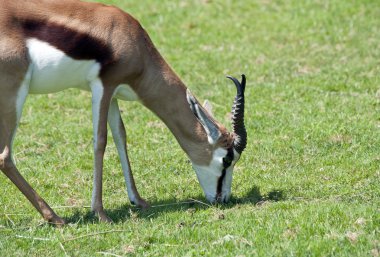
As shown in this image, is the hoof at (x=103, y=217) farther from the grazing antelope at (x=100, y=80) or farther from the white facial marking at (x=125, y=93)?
the white facial marking at (x=125, y=93)

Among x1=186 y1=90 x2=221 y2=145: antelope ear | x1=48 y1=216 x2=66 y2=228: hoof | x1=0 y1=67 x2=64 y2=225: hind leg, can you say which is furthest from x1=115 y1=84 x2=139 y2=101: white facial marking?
x1=48 y1=216 x2=66 y2=228: hoof

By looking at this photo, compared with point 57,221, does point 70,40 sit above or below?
Answer: above

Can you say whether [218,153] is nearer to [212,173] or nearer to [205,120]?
[212,173]

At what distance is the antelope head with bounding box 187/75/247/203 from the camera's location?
8391mm

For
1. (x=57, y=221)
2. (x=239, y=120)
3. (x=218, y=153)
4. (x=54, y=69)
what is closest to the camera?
(x=57, y=221)

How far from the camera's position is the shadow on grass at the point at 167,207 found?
807cm

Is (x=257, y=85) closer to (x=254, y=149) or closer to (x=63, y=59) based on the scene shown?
(x=254, y=149)

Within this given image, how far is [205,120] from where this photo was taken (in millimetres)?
8391

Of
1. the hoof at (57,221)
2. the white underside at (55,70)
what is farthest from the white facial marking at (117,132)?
the hoof at (57,221)

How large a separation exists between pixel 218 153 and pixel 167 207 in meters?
0.75

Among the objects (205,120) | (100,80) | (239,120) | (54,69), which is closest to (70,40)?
(54,69)

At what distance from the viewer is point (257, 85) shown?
12367mm

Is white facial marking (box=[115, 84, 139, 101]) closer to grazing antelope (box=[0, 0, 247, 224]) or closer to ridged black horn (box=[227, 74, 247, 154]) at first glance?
grazing antelope (box=[0, 0, 247, 224])

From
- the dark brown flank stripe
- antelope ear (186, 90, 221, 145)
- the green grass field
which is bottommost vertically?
the green grass field
